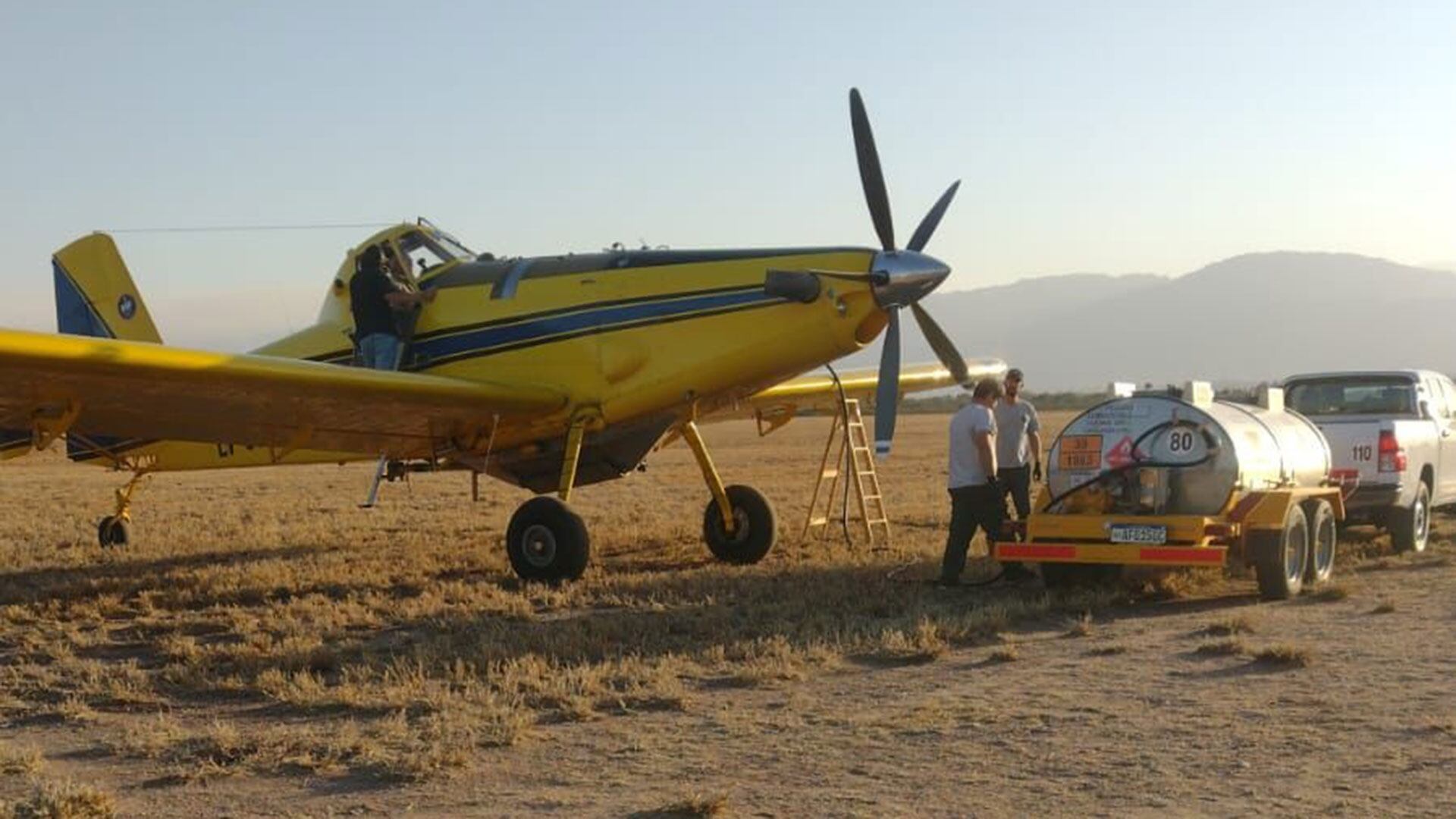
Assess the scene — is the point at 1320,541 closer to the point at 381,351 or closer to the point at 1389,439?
the point at 1389,439

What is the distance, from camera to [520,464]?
40.3ft

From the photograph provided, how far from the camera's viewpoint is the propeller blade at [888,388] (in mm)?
10938

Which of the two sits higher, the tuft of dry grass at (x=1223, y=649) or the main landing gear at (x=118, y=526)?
the main landing gear at (x=118, y=526)

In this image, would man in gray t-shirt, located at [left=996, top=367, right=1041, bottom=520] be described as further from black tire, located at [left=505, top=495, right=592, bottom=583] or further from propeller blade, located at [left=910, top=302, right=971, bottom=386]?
black tire, located at [left=505, top=495, right=592, bottom=583]

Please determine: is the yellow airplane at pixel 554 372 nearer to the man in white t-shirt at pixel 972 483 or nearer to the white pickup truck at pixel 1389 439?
the man in white t-shirt at pixel 972 483

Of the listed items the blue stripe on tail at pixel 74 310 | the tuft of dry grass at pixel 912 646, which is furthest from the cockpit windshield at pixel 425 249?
the tuft of dry grass at pixel 912 646

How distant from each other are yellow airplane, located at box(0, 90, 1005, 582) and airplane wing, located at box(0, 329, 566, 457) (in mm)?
25

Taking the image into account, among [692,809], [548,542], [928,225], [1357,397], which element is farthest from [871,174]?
[692,809]

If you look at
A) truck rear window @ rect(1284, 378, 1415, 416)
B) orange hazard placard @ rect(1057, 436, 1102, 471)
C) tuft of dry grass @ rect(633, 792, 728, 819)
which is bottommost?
tuft of dry grass @ rect(633, 792, 728, 819)

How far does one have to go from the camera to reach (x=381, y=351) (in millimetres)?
12047

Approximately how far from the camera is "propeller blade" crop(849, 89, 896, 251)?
11.3m

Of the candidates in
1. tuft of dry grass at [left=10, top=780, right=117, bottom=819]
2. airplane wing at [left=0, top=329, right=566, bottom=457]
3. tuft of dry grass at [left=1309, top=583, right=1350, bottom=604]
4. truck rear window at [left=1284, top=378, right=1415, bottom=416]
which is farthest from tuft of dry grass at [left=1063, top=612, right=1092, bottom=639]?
truck rear window at [left=1284, top=378, right=1415, bottom=416]

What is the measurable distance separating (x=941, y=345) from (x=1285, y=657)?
201 inches

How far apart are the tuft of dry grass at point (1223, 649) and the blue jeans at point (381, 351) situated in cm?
722
